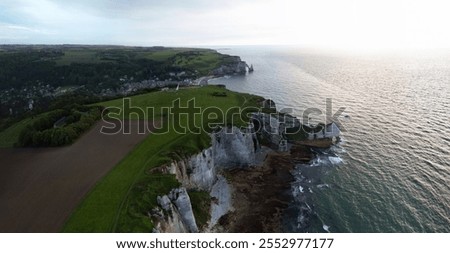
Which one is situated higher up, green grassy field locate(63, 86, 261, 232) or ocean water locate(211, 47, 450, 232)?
green grassy field locate(63, 86, 261, 232)

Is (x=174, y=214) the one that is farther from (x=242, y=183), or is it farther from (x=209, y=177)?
(x=242, y=183)

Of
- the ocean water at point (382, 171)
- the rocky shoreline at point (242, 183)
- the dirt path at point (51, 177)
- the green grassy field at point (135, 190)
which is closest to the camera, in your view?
the green grassy field at point (135, 190)

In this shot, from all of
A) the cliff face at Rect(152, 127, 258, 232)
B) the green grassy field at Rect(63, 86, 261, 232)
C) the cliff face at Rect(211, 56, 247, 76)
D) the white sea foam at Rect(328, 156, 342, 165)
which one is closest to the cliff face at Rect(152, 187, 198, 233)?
the cliff face at Rect(152, 127, 258, 232)

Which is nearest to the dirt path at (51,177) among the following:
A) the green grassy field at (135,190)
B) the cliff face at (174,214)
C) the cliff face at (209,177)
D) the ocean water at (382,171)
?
the green grassy field at (135,190)

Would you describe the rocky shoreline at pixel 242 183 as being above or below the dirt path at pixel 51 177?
below

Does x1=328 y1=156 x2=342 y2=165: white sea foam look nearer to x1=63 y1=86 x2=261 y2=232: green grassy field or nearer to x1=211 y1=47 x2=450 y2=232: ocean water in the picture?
x1=211 y1=47 x2=450 y2=232: ocean water

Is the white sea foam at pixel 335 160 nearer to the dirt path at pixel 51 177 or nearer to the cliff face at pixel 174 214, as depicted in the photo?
the cliff face at pixel 174 214
